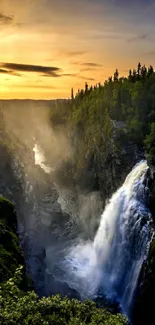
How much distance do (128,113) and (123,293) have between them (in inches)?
1962

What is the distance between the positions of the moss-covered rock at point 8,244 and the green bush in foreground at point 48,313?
38.0 ft

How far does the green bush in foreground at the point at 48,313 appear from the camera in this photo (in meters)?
14.0

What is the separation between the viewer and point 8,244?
3231cm

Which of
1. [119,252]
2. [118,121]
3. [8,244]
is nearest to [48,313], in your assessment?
[8,244]

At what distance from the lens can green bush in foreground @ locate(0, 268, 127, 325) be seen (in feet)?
45.8

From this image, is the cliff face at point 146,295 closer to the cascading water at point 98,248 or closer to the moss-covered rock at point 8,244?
the cascading water at point 98,248

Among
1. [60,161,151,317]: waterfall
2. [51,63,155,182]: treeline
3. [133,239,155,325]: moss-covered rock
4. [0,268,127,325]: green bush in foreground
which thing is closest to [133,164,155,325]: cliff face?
[133,239,155,325]: moss-covered rock

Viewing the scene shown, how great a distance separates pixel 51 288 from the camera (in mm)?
42969

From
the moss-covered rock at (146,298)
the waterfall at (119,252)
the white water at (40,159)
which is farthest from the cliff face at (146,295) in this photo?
the white water at (40,159)

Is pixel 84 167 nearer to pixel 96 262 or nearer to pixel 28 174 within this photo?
pixel 28 174

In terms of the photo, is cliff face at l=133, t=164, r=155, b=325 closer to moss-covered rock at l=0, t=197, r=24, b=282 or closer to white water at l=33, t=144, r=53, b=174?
moss-covered rock at l=0, t=197, r=24, b=282

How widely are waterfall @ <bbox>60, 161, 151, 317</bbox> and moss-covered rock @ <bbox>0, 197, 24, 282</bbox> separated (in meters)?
15.7

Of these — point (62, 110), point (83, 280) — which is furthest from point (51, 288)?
point (62, 110)

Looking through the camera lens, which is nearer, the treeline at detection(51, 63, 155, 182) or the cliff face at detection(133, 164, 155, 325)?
the cliff face at detection(133, 164, 155, 325)
